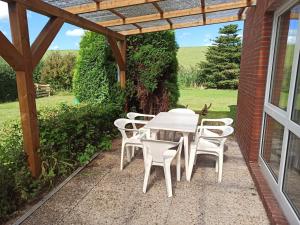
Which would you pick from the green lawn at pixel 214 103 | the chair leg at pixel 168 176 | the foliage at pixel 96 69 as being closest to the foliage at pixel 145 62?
the foliage at pixel 96 69

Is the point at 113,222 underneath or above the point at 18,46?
underneath

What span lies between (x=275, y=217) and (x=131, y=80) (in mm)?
5021

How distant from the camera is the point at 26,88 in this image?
2.82m

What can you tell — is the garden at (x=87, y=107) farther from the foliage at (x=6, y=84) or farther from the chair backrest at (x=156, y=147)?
the chair backrest at (x=156, y=147)

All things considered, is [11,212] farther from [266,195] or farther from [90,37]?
[90,37]

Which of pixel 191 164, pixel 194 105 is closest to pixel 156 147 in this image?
pixel 191 164

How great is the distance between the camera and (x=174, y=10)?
4441 mm

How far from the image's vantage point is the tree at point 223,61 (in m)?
19.3

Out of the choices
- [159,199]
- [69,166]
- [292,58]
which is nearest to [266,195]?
[159,199]

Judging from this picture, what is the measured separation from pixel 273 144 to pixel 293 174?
2.44ft

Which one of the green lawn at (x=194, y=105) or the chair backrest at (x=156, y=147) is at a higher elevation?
the chair backrest at (x=156, y=147)

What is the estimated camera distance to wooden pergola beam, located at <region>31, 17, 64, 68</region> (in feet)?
9.73

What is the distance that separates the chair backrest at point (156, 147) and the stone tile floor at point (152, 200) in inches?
19.3

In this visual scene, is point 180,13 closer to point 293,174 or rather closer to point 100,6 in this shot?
point 100,6
